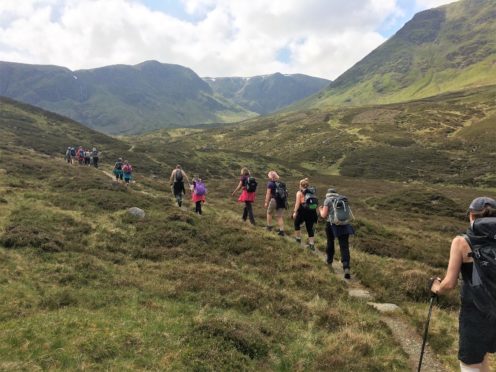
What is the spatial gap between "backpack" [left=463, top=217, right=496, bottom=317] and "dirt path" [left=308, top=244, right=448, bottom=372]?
3180mm

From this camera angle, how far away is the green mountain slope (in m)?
7.63

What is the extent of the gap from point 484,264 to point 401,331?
4.93 meters

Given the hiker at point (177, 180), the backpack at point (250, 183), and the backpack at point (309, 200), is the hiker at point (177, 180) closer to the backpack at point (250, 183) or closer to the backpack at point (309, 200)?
the backpack at point (250, 183)

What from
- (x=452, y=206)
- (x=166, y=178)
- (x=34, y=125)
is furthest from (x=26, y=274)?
(x=34, y=125)

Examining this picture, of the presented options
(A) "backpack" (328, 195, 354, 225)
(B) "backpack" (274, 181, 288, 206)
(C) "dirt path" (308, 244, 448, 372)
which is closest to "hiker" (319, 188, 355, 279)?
(A) "backpack" (328, 195, 354, 225)

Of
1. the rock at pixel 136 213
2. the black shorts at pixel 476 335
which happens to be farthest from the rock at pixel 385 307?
the rock at pixel 136 213

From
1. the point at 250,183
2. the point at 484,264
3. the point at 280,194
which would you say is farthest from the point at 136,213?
the point at 484,264

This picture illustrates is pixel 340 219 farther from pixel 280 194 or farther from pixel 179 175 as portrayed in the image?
pixel 179 175

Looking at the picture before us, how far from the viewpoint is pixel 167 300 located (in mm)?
10703

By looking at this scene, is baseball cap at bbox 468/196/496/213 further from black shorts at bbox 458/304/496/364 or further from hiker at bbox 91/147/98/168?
hiker at bbox 91/147/98/168

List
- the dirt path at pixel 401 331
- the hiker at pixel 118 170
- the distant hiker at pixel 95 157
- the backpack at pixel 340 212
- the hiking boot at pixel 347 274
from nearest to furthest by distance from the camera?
the dirt path at pixel 401 331, the backpack at pixel 340 212, the hiking boot at pixel 347 274, the hiker at pixel 118 170, the distant hiker at pixel 95 157

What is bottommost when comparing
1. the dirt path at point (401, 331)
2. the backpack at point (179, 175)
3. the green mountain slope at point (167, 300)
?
the green mountain slope at point (167, 300)

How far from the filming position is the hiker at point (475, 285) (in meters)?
5.55

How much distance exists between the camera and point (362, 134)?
358ft
